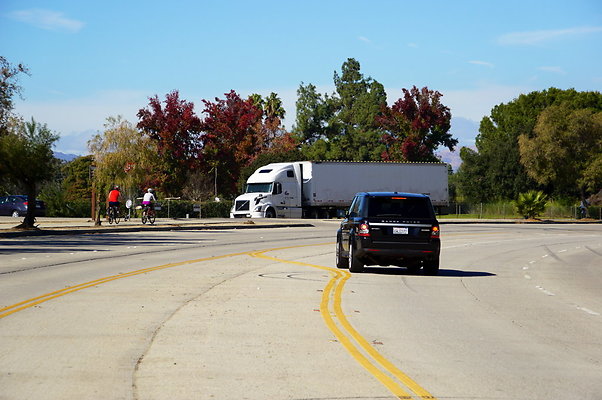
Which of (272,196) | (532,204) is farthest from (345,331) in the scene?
(532,204)

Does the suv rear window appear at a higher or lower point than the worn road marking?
higher

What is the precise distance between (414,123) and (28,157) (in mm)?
59344

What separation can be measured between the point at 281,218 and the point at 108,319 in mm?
50024

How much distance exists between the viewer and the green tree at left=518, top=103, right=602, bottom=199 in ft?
252

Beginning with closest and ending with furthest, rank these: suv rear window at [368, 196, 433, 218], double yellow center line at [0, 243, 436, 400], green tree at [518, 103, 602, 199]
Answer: double yellow center line at [0, 243, 436, 400] → suv rear window at [368, 196, 433, 218] → green tree at [518, 103, 602, 199]

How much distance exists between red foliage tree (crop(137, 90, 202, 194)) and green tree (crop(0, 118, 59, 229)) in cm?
3333

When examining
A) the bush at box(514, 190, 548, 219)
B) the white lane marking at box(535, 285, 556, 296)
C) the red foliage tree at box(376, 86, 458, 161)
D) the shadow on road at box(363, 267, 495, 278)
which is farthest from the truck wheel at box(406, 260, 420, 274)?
the red foliage tree at box(376, 86, 458, 161)

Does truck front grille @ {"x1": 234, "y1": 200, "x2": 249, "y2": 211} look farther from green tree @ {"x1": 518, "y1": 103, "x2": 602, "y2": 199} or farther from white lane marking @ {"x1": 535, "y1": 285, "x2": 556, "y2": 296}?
white lane marking @ {"x1": 535, "y1": 285, "x2": 556, "y2": 296}

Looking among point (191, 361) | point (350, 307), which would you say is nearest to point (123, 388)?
point (191, 361)

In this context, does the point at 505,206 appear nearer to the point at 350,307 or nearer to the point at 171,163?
the point at 171,163

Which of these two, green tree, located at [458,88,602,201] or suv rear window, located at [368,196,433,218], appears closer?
suv rear window, located at [368,196,433,218]

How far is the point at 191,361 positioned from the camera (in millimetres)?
9188

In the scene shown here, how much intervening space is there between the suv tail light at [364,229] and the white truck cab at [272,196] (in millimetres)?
41222

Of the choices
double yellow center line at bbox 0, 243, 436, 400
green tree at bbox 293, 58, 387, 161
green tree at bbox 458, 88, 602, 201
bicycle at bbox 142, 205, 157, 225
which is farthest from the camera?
green tree at bbox 293, 58, 387, 161
